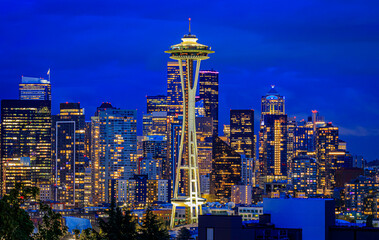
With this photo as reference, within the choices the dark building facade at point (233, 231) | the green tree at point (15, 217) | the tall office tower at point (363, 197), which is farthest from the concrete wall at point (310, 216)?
the tall office tower at point (363, 197)

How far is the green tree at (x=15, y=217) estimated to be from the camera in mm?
28375

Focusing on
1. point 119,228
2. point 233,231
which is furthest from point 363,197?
point 119,228

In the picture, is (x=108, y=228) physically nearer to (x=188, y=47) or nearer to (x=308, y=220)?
(x=308, y=220)

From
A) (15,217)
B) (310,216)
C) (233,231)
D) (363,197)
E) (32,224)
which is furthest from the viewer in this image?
(363,197)

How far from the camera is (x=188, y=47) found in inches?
5300

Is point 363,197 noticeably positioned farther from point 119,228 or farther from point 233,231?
point 119,228

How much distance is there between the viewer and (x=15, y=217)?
3019cm

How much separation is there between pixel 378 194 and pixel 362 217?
18.4m

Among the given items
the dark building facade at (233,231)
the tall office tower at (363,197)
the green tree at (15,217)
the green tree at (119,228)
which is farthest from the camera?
the tall office tower at (363,197)

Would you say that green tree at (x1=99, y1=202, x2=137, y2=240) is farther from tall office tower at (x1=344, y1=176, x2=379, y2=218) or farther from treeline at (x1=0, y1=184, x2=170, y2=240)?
tall office tower at (x1=344, y1=176, x2=379, y2=218)

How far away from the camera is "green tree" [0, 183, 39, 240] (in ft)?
93.1

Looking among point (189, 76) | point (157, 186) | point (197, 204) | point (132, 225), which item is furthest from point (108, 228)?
point (157, 186)

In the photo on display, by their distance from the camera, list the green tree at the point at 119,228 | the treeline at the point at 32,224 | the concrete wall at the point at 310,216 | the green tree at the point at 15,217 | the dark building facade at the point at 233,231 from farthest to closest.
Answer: the concrete wall at the point at 310,216 < the dark building facade at the point at 233,231 < the green tree at the point at 119,228 < the treeline at the point at 32,224 < the green tree at the point at 15,217

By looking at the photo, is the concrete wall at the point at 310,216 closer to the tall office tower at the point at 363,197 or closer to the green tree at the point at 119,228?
the green tree at the point at 119,228
